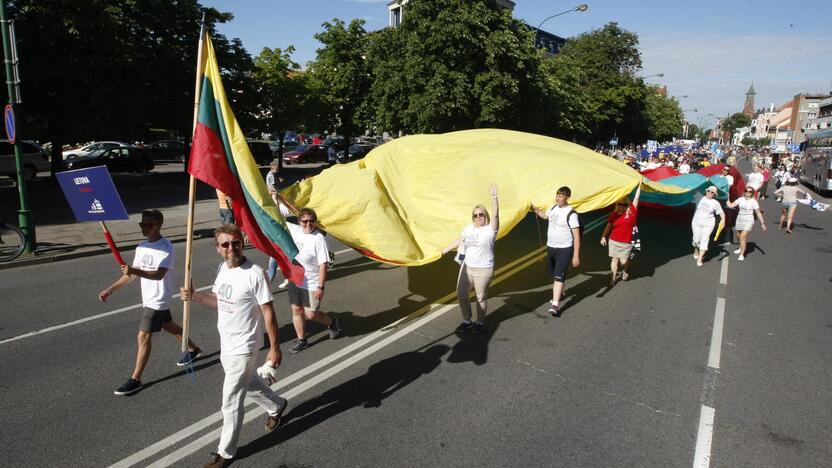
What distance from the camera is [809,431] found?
4.82 meters

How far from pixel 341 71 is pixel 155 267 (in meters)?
27.2

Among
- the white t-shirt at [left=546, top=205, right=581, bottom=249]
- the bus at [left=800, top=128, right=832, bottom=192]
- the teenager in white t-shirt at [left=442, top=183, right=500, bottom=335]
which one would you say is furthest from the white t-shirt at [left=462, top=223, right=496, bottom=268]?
the bus at [left=800, top=128, right=832, bottom=192]

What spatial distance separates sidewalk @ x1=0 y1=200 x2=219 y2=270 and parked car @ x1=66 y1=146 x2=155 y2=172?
41.3 ft

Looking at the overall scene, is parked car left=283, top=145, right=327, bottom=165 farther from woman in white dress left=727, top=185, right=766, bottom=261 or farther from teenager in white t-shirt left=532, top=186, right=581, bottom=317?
teenager in white t-shirt left=532, top=186, right=581, bottom=317

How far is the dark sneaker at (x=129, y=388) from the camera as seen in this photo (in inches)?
201

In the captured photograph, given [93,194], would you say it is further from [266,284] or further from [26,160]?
[26,160]

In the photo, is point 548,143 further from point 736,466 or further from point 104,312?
point 104,312

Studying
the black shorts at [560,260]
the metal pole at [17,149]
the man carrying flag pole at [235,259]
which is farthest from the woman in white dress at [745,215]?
the metal pole at [17,149]

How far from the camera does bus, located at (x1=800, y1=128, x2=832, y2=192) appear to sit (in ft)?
91.1

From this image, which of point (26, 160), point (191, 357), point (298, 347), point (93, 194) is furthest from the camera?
point (26, 160)

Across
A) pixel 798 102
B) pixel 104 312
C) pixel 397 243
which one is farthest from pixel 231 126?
pixel 798 102

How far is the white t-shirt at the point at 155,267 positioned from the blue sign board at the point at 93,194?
0.42 metres

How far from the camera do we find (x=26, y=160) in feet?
78.1

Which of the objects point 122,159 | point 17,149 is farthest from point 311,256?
point 122,159
